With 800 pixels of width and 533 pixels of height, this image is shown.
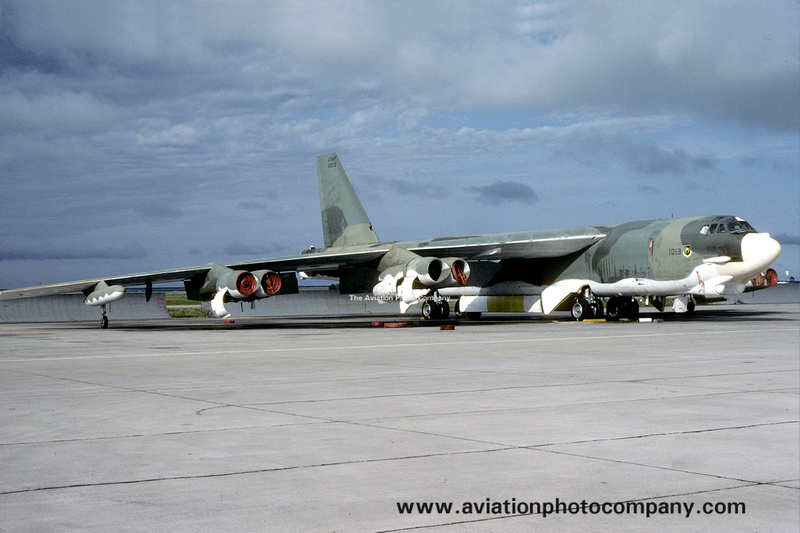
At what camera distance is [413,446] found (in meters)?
6.49

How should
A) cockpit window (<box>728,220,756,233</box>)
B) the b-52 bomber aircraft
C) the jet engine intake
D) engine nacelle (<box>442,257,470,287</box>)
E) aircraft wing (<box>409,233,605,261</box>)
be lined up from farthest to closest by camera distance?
aircraft wing (<box>409,233,605,261</box>)
engine nacelle (<box>442,257,470,287</box>)
the jet engine intake
the b-52 bomber aircraft
cockpit window (<box>728,220,756,233</box>)

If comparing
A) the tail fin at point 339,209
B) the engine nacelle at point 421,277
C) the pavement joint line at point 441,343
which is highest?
the tail fin at point 339,209

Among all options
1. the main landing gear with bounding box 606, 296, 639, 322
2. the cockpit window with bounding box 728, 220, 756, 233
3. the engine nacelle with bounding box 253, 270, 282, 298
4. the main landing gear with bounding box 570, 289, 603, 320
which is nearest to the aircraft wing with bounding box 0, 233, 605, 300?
the engine nacelle with bounding box 253, 270, 282, 298

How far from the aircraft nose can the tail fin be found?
16.2 m

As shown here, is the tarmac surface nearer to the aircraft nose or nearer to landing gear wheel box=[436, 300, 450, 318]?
the aircraft nose

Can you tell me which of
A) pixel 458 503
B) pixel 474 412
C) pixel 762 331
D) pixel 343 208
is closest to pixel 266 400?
pixel 474 412

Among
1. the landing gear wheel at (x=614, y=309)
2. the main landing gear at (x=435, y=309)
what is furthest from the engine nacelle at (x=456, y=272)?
the main landing gear at (x=435, y=309)

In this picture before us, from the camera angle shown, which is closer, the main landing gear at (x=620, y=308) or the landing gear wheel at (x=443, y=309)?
the main landing gear at (x=620, y=308)

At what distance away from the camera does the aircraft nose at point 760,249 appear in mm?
24062

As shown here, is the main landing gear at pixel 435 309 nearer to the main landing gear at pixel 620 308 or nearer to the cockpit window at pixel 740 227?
the main landing gear at pixel 620 308

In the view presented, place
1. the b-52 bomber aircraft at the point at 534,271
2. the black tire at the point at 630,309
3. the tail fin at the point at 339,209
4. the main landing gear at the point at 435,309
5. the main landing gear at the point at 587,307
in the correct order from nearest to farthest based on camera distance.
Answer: the b-52 bomber aircraft at the point at 534,271 < the main landing gear at the point at 587,307 < the black tire at the point at 630,309 < the main landing gear at the point at 435,309 < the tail fin at the point at 339,209

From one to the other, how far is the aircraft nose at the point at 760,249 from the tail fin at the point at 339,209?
53.1ft

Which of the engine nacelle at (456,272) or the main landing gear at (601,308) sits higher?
the engine nacelle at (456,272)

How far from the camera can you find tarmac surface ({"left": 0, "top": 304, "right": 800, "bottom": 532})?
4.60 m
